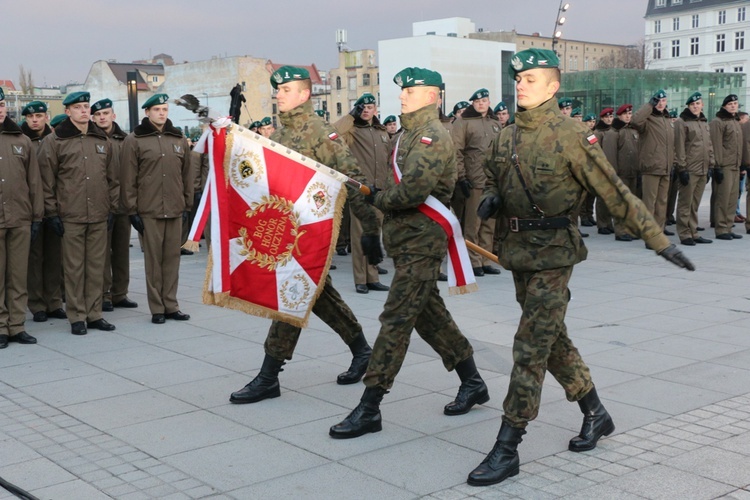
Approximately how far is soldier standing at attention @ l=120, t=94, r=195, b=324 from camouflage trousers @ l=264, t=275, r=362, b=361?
329cm

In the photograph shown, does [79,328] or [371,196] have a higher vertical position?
[371,196]

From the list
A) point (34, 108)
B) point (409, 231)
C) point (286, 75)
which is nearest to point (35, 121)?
point (34, 108)

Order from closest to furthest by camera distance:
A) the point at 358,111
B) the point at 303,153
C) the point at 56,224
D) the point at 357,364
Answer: the point at 303,153 < the point at 357,364 < the point at 56,224 < the point at 358,111

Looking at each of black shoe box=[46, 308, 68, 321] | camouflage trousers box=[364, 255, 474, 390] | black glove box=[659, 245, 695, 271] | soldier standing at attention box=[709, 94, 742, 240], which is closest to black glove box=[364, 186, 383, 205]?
camouflage trousers box=[364, 255, 474, 390]

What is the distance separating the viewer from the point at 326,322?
6457mm

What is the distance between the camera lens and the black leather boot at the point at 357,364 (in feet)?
21.7

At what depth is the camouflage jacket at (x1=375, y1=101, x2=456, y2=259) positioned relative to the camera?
5309mm

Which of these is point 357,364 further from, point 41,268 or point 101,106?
point 101,106

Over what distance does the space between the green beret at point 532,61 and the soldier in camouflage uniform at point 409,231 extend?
642 millimetres

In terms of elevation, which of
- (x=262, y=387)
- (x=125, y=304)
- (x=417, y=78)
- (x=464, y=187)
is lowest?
(x=125, y=304)

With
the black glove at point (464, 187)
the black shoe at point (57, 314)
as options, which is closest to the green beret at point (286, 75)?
the black shoe at point (57, 314)

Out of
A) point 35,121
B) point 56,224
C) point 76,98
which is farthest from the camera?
point 35,121

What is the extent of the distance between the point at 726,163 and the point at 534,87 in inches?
449

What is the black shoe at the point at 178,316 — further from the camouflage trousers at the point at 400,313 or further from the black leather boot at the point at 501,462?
the black leather boot at the point at 501,462
